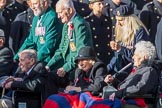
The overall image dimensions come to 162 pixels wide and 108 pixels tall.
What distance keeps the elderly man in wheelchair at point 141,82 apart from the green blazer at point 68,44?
1170mm

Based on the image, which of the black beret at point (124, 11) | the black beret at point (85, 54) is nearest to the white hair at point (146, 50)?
the black beret at point (85, 54)

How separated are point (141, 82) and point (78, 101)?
2.96ft

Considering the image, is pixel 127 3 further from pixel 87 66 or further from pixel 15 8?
pixel 87 66

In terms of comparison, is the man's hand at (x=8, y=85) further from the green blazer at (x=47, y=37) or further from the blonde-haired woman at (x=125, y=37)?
the blonde-haired woman at (x=125, y=37)

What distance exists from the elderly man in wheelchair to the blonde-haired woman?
1.42 m

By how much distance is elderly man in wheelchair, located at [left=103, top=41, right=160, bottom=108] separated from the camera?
11.7 meters

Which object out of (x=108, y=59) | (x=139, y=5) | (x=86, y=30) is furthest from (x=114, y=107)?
(x=139, y=5)

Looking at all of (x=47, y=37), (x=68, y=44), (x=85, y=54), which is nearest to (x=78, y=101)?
(x=85, y=54)

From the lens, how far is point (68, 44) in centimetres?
1341

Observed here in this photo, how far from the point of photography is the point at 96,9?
14.6m

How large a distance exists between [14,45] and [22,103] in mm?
2604

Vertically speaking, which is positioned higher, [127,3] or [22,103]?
[127,3]

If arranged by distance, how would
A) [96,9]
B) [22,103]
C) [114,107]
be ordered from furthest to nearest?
[96,9]
[22,103]
[114,107]

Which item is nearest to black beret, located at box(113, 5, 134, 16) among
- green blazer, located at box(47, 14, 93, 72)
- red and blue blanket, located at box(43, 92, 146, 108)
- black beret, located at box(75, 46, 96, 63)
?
green blazer, located at box(47, 14, 93, 72)
